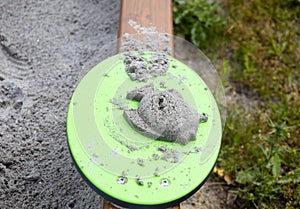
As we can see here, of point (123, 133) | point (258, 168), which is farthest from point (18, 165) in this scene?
point (258, 168)

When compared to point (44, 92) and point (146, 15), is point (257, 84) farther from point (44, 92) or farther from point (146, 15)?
point (44, 92)

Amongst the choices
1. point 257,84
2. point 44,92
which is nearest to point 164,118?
point 44,92

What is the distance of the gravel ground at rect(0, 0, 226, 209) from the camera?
129 centimetres

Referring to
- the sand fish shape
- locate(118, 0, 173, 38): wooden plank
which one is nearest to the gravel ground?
locate(118, 0, 173, 38): wooden plank

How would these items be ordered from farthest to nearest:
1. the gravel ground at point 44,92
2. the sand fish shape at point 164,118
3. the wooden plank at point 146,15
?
the wooden plank at point 146,15 < the gravel ground at point 44,92 < the sand fish shape at point 164,118

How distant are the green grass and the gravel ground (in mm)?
174

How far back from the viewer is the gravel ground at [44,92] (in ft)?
4.22

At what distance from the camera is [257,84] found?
1.91 metres

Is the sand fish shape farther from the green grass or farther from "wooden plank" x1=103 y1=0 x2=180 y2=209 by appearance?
the green grass

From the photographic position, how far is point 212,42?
2.04 m

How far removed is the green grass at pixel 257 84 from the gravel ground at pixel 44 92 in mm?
174

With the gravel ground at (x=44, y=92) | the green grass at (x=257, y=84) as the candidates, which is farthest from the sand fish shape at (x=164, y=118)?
the green grass at (x=257, y=84)

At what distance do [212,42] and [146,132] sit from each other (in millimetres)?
1021

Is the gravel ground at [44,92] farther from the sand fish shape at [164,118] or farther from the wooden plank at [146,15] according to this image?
the sand fish shape at [164,118]
